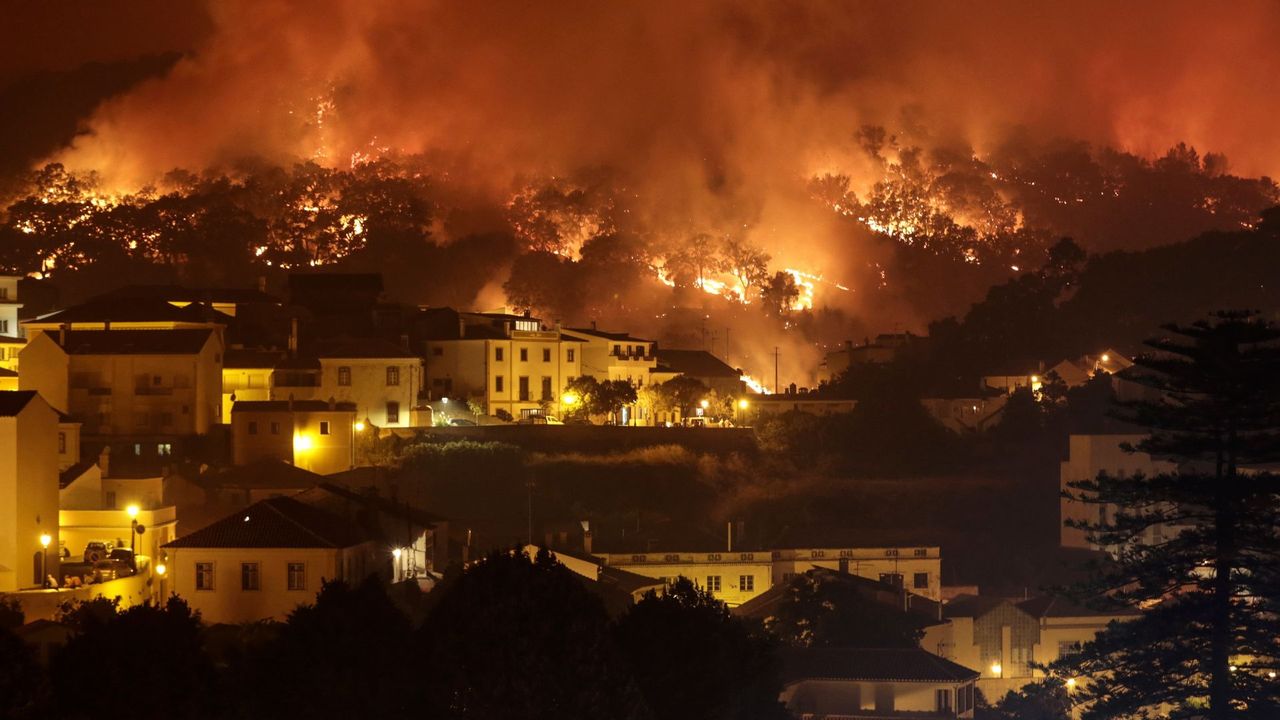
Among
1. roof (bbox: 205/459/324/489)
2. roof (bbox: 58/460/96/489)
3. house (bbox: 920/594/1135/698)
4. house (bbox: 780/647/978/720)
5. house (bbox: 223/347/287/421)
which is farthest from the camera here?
house (bbox: 223/347/287/421)

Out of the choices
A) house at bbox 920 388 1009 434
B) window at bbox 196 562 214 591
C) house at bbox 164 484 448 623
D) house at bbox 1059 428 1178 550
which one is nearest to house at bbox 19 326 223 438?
house at bbox 164 484 448 623

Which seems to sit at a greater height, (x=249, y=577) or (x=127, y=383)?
(x=127, y=383)

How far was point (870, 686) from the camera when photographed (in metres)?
45.4

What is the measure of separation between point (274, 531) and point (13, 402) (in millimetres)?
6669

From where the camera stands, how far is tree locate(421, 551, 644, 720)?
1240 inches

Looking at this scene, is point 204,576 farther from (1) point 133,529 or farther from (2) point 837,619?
(2) point 837,619

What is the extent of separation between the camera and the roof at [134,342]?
5638 centimetres

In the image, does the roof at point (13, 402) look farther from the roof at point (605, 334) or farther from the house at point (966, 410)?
the house at point (966, 410)

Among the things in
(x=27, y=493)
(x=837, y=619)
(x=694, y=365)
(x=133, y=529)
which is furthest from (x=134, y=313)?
(x=837, y=619)

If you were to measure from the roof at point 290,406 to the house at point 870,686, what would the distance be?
15692mm

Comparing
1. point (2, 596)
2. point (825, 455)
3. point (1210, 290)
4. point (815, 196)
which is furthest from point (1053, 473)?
point (2, 596)

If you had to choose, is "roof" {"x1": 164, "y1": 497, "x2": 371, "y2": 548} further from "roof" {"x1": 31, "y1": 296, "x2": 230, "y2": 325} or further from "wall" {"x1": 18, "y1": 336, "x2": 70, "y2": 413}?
"roof" {"x1": 31, "y1": 296, "x2": 230, "y2": 325}

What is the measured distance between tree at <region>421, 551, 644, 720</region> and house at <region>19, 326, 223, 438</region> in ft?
79.3

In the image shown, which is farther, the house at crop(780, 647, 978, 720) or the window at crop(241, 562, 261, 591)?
the house at crop(780, 647, 978, 720)
